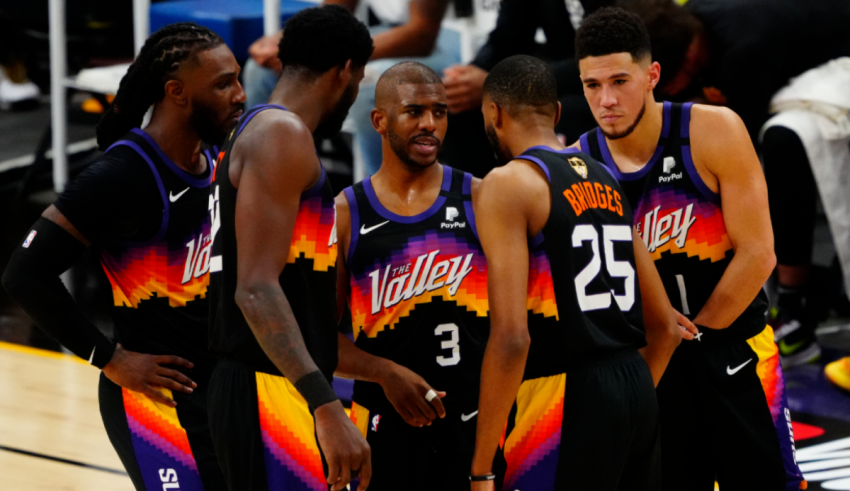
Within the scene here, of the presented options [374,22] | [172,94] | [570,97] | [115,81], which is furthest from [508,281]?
[115,81]

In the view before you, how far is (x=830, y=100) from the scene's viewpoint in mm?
6152

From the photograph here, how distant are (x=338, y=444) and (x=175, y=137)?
1.26 meters

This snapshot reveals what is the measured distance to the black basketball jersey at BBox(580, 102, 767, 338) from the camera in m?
3.76

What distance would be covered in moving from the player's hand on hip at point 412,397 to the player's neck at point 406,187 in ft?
1.80

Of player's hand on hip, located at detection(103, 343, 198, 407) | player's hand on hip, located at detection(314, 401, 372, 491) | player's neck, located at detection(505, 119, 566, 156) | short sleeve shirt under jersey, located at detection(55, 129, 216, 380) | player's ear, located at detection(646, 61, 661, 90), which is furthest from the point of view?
player's ear, located at detection(646, 61, 661, 90)

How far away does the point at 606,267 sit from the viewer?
3.20m

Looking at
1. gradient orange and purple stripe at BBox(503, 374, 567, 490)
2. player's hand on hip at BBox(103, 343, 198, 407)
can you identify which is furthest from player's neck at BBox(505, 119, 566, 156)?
player's hand on hip at BBox(103, 343, 198, 407)

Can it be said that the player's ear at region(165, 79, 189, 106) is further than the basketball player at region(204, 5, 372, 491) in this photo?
Yes

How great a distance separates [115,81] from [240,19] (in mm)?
1373

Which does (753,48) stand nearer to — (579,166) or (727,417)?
(727,417)

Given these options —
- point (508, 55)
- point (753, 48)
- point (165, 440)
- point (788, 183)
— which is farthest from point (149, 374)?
point (788, 183)

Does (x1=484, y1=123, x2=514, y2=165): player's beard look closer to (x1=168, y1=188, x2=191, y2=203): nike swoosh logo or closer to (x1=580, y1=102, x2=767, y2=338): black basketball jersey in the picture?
(x1=580, y1=102, x2=767, y2=338): black basketball jersey

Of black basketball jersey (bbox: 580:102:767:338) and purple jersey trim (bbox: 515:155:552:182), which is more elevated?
purple jersey trim (bbox: 515:155:552:182)

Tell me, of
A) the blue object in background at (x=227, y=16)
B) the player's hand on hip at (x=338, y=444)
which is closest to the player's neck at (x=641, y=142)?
the player's hand on hip at (x=338, y=444)
